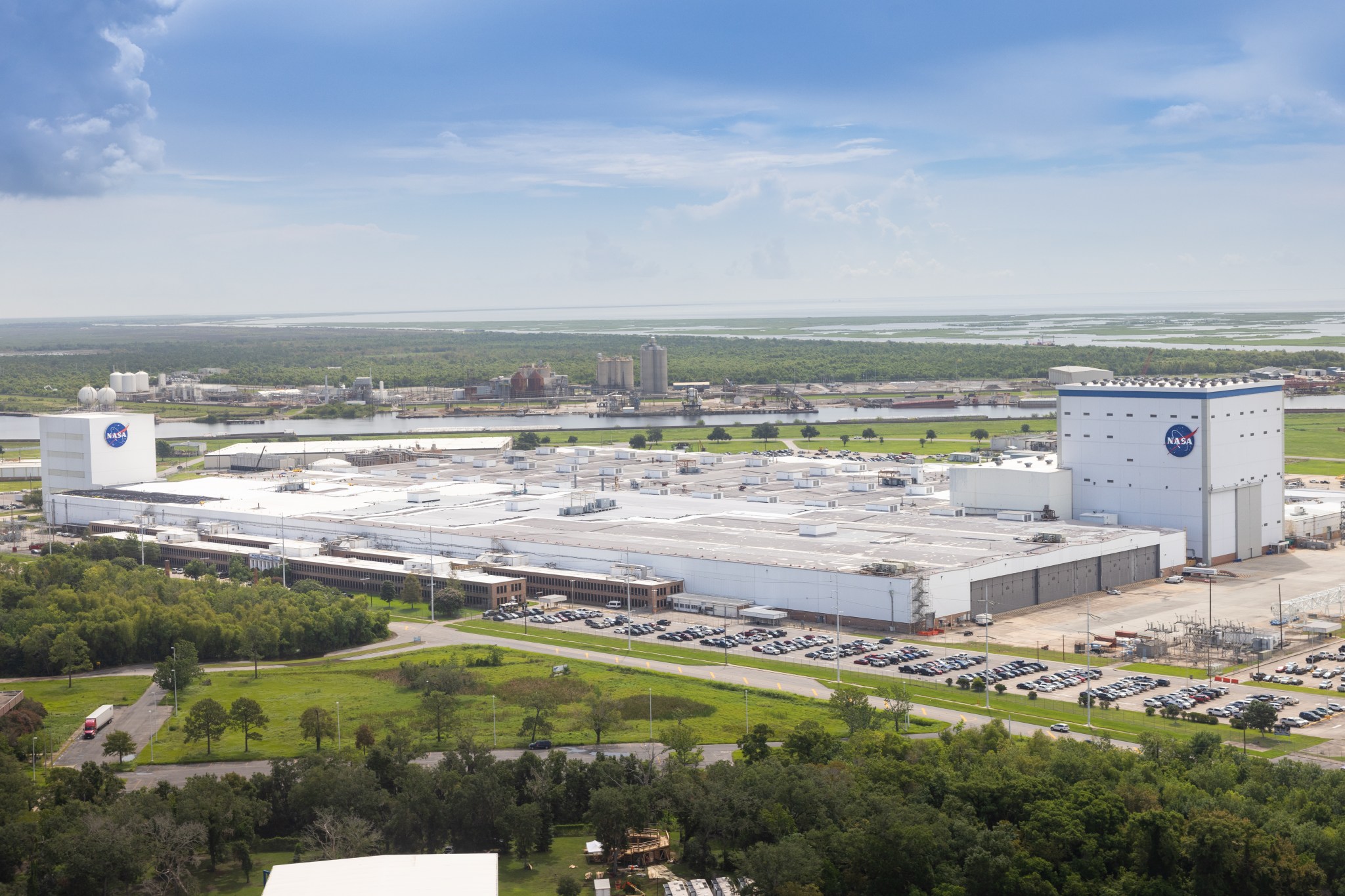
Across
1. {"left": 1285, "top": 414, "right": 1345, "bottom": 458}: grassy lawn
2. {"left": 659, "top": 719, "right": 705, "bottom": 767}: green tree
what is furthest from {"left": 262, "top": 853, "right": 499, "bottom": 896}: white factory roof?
{"left": 1285, "top": 414, "right": 1345, "bottom": 458}: grassy lawn

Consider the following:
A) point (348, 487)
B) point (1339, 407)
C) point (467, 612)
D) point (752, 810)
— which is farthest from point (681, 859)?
point (1339, 407)

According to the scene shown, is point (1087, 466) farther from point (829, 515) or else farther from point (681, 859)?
point (681, 859)

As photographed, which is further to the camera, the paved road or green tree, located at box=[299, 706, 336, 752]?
green tree, located at box=[299, 706, 336, 752]

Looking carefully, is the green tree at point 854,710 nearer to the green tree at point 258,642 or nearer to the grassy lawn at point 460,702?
the grassy lawn at point 460,702

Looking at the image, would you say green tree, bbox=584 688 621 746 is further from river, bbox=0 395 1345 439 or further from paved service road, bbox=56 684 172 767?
river, bbox=0 395 1345 439

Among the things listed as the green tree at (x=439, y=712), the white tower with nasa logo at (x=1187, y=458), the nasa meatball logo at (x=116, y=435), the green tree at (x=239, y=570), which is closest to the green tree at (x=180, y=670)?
the green tree at (x=439, y=712)

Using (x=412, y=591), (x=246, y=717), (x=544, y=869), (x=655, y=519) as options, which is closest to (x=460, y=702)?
(x=246, y=717)

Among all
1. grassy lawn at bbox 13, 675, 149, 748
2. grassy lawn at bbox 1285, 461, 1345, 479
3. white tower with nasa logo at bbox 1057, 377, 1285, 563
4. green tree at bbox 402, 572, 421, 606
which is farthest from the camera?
grassy lawn at bbox 1285, 461, 1345, 479
